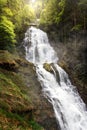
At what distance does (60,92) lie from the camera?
18.9m

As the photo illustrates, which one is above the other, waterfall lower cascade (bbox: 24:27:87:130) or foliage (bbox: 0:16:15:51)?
foliage (bbox: 0:16:15:51)

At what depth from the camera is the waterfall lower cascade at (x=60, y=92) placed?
16.2 m

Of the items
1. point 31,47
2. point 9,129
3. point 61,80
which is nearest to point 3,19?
point 31,47

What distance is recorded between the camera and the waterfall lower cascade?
1623cm

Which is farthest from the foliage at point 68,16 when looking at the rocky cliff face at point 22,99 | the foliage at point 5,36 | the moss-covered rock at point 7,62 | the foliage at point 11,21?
the moss-covered rock at point 7,62

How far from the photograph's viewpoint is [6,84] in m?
14.2

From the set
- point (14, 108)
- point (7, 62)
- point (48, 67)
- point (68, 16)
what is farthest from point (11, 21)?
point (14, 108)

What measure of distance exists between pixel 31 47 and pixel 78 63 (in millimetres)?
6654

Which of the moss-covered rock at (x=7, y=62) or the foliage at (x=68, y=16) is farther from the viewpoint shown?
the foliage at (x=68, y=16)

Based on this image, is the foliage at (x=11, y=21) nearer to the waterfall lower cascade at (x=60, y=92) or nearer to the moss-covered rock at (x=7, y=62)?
the moss-covered rock at (x=7, y=62)

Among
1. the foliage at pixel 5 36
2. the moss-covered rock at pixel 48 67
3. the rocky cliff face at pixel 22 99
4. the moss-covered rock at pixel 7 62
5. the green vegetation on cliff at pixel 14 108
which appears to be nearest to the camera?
the green vegetation on cliff at pixel 14 108

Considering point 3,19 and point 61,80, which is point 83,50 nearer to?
point 61,80

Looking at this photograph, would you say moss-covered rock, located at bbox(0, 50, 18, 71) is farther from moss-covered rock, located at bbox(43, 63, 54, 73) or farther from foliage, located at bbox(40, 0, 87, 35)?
foliage, located at bbox(40, 0, 87, 35)

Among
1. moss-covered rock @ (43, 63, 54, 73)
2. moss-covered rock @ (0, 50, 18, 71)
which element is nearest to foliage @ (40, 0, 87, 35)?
moss-covered rock @ (43, 63, 54, 73)
